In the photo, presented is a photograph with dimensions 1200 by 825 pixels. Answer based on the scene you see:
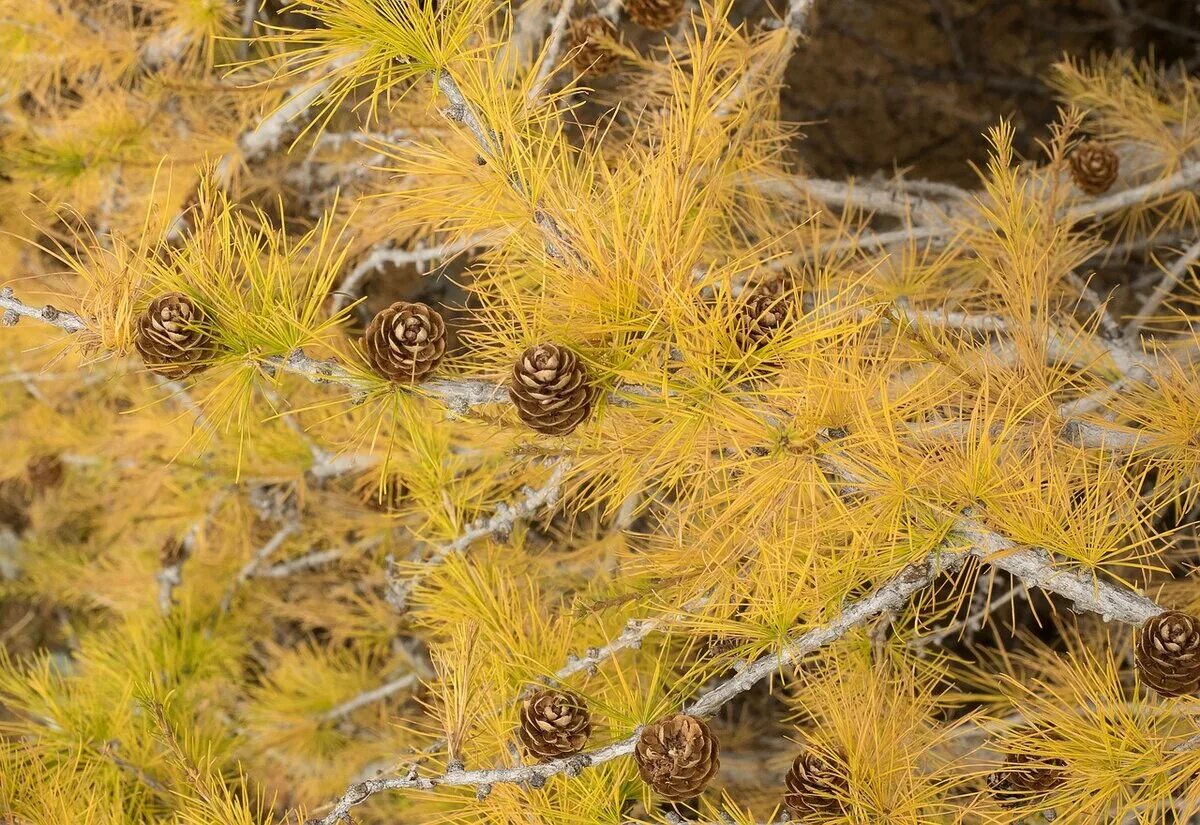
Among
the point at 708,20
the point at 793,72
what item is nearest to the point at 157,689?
the point at 708,20

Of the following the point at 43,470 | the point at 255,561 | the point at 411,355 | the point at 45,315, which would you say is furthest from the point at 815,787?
the point at 43,470

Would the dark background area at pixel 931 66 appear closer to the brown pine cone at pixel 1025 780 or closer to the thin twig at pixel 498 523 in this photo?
the thin twig at pixel 498 523

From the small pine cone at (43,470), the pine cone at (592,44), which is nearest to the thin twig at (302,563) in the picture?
the small pine cone at (43,470)

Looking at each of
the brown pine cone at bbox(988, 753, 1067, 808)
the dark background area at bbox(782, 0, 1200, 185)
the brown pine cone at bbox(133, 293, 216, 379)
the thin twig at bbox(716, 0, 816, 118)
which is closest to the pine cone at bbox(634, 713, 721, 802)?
the brown pine cone at bbox(988, 753, 1067, 808)

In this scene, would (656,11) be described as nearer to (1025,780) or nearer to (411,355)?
(411,355)

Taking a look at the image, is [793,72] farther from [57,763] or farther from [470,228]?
[57,763]

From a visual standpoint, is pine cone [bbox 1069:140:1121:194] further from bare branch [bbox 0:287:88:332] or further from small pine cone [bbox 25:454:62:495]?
small pine cone [bbox 25:454:62:495]
